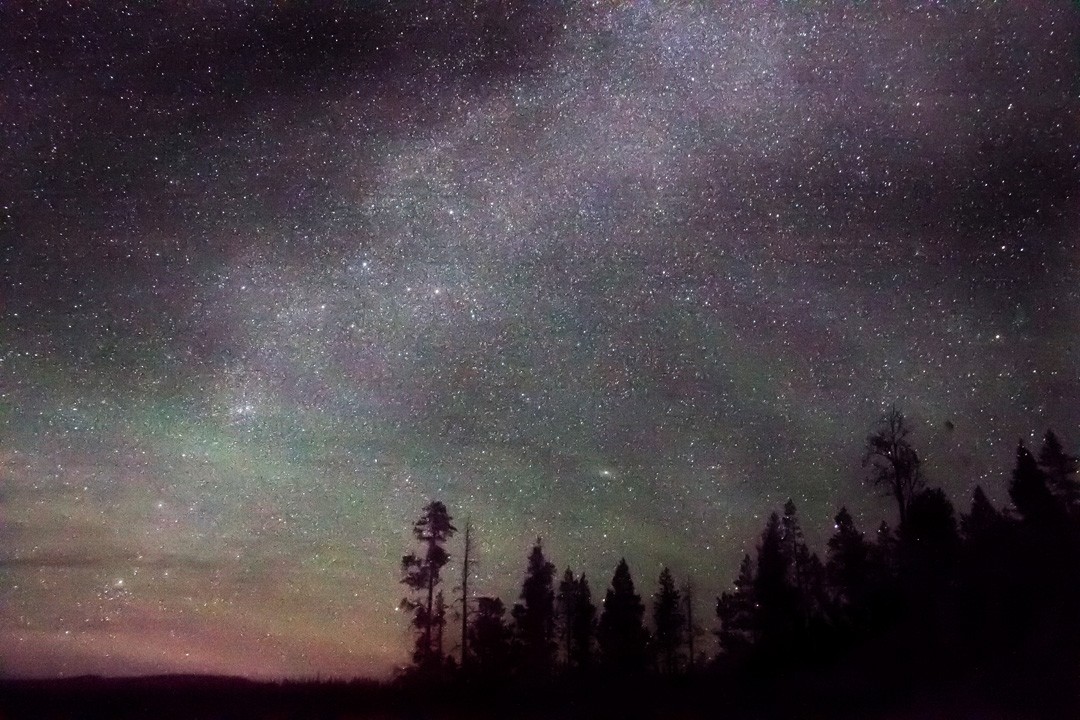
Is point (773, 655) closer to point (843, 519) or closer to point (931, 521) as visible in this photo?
point (931, 521)

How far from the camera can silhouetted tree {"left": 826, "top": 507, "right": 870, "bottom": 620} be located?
113 ft

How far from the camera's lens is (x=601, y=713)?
17.7 m

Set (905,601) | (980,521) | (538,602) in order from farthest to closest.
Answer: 1. (538,602)
2. (980,521)
3. (905,601)

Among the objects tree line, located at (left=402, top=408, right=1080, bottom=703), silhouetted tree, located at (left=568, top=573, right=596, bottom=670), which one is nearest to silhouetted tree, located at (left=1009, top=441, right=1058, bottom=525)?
tree line, located at (left=402, top=408, right=1080, bottom=703)

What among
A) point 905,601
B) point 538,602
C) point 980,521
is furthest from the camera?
point 538,602

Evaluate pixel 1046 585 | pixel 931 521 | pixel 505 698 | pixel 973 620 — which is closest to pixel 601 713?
pixel 505 698

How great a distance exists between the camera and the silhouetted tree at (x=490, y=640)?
27.3m

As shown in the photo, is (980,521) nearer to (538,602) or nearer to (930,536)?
(930,536)

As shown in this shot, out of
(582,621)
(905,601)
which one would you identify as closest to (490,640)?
(905,601)

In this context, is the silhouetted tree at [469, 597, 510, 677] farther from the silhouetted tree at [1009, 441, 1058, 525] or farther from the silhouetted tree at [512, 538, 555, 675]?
the silhouetted tree at [1009, 441, 1058, 525]

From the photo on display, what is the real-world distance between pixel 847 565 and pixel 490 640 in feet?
65.8

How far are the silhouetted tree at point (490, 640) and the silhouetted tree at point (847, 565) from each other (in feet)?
39.8

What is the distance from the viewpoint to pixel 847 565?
43.8 meters

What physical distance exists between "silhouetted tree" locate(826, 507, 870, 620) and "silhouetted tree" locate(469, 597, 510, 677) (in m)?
12.1
